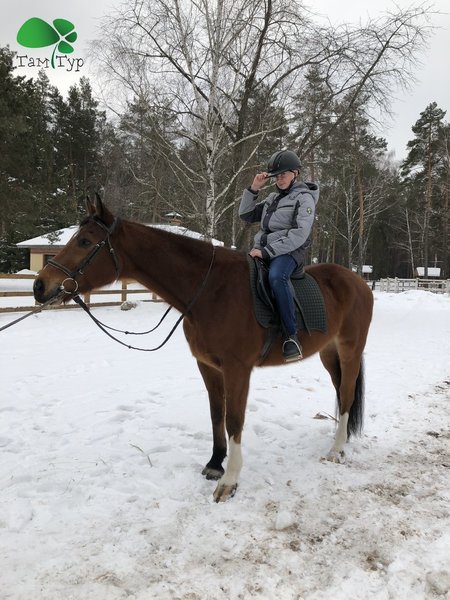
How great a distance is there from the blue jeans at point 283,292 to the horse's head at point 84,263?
4.15 feet

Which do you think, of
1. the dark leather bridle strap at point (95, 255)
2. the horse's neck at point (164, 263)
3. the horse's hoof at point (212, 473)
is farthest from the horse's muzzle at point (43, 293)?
the horse's hoof at point (212, 473)

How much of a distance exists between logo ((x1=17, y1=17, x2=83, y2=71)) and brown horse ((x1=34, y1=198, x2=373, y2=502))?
35.5ft

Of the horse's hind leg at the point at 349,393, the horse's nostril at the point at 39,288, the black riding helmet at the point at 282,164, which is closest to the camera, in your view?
the horse's nostril at the point at 39,288

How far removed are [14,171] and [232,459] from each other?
2034cm

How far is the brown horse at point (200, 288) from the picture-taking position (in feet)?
9.14

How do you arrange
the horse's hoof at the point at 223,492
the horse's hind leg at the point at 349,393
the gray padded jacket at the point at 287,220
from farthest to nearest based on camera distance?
1. the horse's hind leg at the point at 349,393
2. the gray padded jacket at the point at 287,220
3. the horse's hoof at the point at 223,492

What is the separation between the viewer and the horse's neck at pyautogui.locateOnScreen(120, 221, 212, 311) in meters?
2.96

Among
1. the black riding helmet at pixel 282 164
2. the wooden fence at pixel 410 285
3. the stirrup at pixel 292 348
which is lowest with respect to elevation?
the wooden fence at pixel 410 285

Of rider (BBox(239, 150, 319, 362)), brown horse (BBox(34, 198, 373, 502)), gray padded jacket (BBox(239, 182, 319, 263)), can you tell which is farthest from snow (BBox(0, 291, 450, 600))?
gray padded jacket (BBox(239, 182, 319, 263))

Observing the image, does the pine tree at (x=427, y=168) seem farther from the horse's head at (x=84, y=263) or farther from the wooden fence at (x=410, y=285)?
the horse's head at (x=84, y=263)

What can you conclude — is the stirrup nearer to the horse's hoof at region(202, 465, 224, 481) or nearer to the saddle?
the saddle

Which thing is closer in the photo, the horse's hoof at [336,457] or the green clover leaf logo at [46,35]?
the horse's hoof at [336,457]

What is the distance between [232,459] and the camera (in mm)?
3064

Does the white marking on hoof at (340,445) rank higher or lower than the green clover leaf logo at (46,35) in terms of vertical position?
lower
